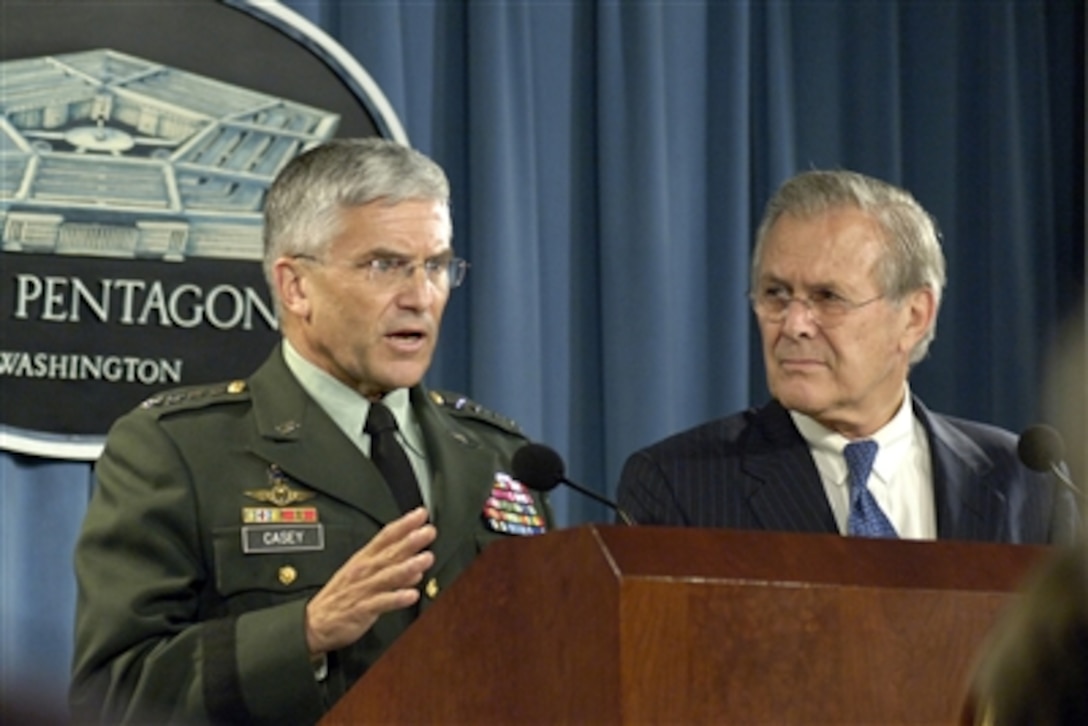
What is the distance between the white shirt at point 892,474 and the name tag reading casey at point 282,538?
70 cm

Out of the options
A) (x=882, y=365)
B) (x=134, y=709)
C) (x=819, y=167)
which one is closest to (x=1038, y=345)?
(x=819, y=167)

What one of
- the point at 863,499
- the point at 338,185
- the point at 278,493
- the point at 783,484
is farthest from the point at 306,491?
the point at 863,499

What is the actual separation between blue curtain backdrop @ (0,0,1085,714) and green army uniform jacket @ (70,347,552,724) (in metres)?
1.02

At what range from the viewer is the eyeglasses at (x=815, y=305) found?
2.61 meters

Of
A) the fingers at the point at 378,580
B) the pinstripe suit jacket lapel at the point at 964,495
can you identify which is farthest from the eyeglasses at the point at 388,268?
the pinstripe suit jacket lapel at the point at 964,495

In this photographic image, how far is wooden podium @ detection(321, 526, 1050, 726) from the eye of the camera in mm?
1378

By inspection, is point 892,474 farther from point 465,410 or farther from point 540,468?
point 540,468

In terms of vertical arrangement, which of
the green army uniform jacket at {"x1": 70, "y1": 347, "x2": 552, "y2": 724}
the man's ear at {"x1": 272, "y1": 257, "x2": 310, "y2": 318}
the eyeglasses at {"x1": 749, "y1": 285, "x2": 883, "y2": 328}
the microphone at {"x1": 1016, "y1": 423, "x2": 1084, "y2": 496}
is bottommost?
the green army uniform jacket at {"x1": 70, "y1": 347, "x2": 552, "y2": 724}

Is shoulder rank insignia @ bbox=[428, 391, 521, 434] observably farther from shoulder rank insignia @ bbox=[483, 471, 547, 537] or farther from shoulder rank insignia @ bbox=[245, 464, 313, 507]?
shoulder rank insignia @ bbox=[245, 464, 313, 507]

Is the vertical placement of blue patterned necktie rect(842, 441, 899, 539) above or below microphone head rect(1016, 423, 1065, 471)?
below

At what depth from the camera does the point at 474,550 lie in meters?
2.44

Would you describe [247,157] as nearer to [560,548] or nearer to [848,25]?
[848,25]

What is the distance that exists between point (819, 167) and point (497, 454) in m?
1.77

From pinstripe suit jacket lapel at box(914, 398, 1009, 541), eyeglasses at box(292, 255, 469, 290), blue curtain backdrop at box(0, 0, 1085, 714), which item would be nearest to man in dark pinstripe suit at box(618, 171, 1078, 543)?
pinstripe suit jacket lapel at box(914, 398, 1009, 541)
